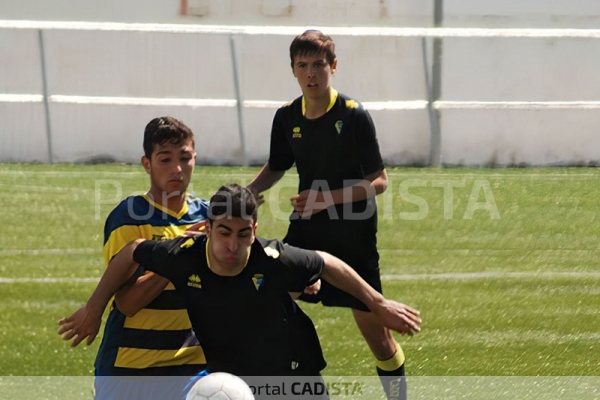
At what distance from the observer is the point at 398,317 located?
13.9ft

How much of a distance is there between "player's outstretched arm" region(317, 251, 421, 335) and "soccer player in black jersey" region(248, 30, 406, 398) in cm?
112

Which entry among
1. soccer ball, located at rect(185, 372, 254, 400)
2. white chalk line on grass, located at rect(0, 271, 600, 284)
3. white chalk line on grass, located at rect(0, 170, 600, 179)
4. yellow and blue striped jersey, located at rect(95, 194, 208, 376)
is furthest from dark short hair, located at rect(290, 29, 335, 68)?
white chalk line on grass, located at rect(0, 170, 600, 179)

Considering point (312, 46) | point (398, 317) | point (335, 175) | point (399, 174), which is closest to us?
point (398, 317)

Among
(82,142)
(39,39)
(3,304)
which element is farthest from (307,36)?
(39,39)

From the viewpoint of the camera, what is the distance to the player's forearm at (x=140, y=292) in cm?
412

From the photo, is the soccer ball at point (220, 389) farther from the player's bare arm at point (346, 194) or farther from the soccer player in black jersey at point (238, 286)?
the player's bare arm at point (346, 194)

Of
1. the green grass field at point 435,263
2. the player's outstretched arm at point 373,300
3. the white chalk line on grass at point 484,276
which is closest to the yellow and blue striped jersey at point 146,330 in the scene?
the player's outstretched arm at point 373,300

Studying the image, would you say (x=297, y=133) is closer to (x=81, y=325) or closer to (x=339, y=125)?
(x=339, y=125)

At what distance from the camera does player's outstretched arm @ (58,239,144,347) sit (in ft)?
13.5

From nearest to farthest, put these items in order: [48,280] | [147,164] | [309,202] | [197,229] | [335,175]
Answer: [197,229] < [147,164] < [309,202] < [335,175] < [48,280]

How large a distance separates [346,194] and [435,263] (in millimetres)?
4217

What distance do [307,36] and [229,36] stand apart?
10.6m

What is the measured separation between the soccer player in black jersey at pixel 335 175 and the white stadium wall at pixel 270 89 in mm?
9510

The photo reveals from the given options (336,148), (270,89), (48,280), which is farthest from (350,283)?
(270,89)
